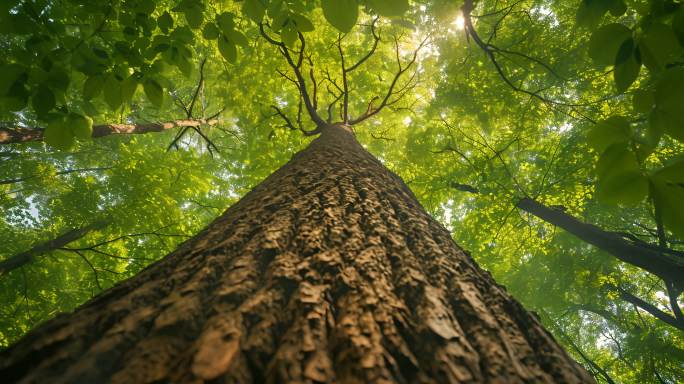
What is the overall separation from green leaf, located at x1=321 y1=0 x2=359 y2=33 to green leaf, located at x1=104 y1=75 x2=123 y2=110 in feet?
4.64

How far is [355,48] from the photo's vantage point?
278 inches

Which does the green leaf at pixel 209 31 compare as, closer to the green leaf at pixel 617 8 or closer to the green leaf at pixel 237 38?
the green leaf at pixel 237 38

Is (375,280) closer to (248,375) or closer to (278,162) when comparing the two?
(248,375)

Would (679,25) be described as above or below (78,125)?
below

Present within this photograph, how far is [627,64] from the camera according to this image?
98cm

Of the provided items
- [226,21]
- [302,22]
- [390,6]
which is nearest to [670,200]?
[390,6]

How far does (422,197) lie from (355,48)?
3.86 metres

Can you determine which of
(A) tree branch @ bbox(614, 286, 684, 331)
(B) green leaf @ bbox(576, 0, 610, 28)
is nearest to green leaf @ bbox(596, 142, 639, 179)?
(B) green leaf @ bbox(576, 0, 610, 28)

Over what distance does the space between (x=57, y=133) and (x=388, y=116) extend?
677cm

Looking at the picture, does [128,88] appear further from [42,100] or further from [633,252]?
[633,252]

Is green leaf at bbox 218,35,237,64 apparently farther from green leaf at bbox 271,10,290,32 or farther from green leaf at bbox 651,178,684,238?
green leaf at bbox 651,178,684,238

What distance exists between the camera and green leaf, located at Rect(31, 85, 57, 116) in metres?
1.42

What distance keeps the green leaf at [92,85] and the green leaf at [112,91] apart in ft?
0.09

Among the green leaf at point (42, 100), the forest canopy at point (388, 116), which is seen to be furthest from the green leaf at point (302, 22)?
the green leaf at point (42, 100)
